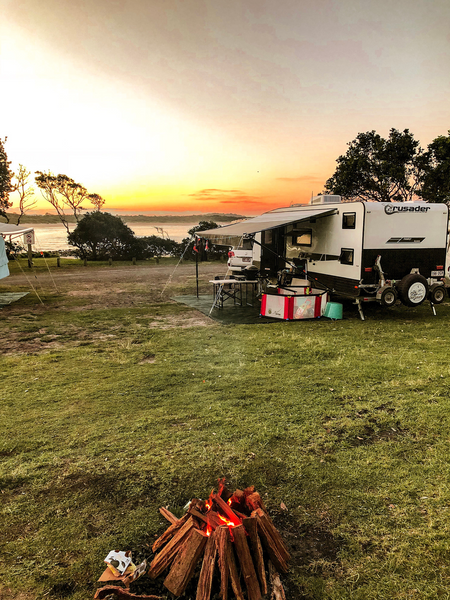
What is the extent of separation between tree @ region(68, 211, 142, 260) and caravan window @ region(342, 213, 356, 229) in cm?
1819

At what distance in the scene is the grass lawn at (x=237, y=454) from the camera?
7.31 ft

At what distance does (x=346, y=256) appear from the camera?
29.2 feet

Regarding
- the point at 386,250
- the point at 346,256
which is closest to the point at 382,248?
the point at 386,250

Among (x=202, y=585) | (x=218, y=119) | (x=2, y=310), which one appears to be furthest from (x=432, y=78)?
(x=202, y=585)

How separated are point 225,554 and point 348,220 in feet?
26.5

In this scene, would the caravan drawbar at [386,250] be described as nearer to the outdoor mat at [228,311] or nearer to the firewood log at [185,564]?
the outdoor mat at [228,311]

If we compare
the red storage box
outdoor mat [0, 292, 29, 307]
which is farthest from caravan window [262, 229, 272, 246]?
outdoor mat [0, 292, 29, 307]

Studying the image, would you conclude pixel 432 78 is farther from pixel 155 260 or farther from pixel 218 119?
pixel 155 260

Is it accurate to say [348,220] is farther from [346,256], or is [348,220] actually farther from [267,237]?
[267,237]

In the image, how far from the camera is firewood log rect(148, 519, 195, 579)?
2.06 m

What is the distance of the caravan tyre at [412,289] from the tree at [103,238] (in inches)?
762

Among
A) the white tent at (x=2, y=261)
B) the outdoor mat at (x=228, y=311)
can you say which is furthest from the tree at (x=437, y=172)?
the white tent at (x=2, y=261)

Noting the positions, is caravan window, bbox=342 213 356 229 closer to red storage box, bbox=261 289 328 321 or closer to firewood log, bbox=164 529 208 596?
red storage box, bbox=261 289 328 321

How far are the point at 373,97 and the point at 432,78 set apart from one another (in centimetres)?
218
